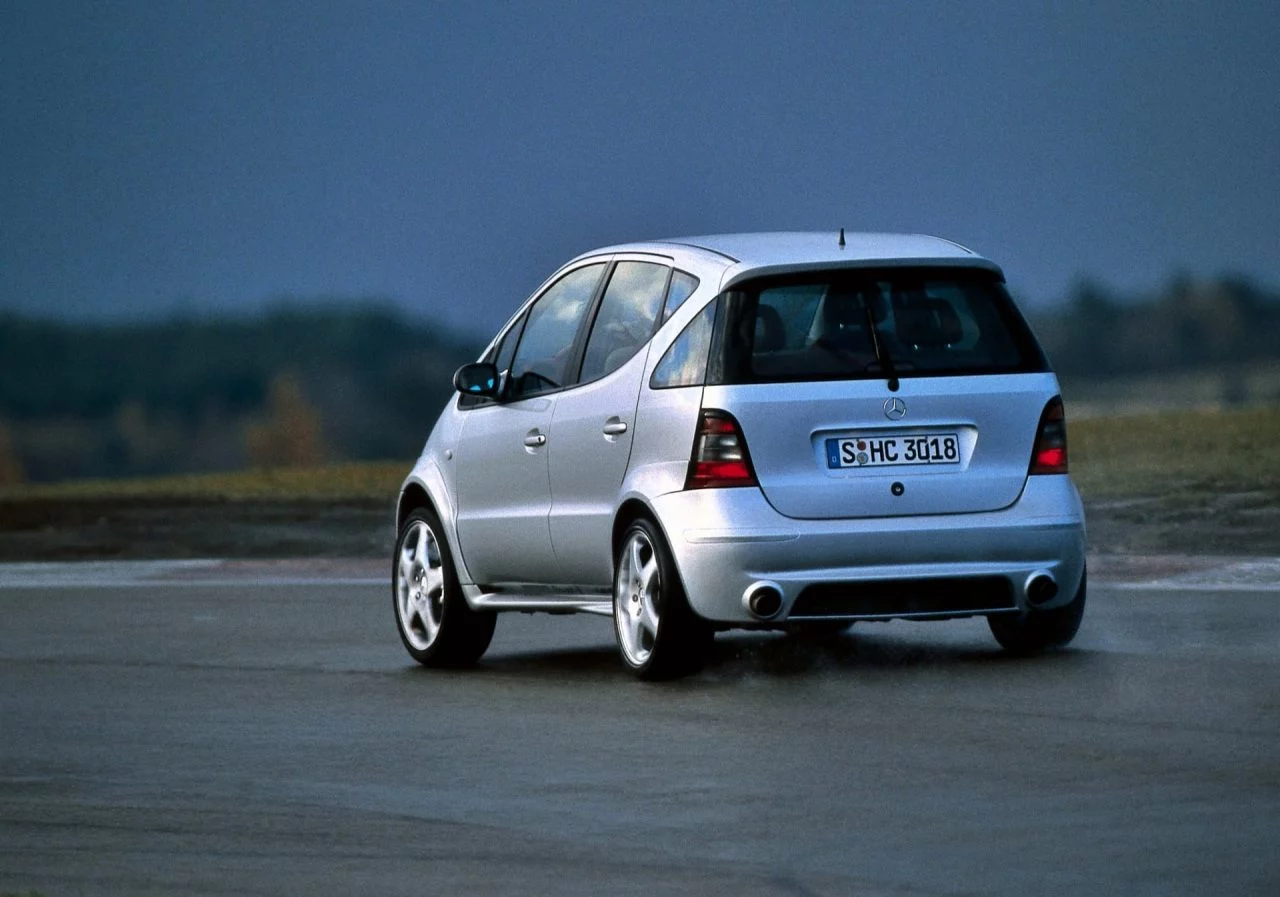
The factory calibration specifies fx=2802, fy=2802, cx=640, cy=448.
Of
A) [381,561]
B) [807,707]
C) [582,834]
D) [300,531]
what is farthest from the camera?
[300,531]

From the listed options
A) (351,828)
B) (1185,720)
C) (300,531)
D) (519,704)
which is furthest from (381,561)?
(351,828)

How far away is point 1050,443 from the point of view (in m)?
11.1

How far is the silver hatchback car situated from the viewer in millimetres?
10633

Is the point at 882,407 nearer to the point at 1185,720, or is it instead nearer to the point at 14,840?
the point at 1185,720

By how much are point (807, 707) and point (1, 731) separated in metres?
2.98

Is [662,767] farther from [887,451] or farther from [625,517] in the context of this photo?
[625,517]

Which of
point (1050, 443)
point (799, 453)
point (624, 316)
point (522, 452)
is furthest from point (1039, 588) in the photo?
point (522, 452)

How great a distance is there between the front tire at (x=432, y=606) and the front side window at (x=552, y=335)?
83cm

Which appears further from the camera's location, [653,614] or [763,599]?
[653,614]

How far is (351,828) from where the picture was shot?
24.9 feet

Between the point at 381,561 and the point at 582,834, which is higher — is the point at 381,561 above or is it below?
below

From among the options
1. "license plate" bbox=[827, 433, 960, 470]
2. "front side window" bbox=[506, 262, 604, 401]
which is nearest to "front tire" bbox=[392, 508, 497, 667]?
"front side window" bbox=[506, 262, 604, 401]

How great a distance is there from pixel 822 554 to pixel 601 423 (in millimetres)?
1307

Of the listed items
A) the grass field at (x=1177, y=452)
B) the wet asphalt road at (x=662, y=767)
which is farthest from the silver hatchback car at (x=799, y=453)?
the grass field at (x=1177, y=452)
